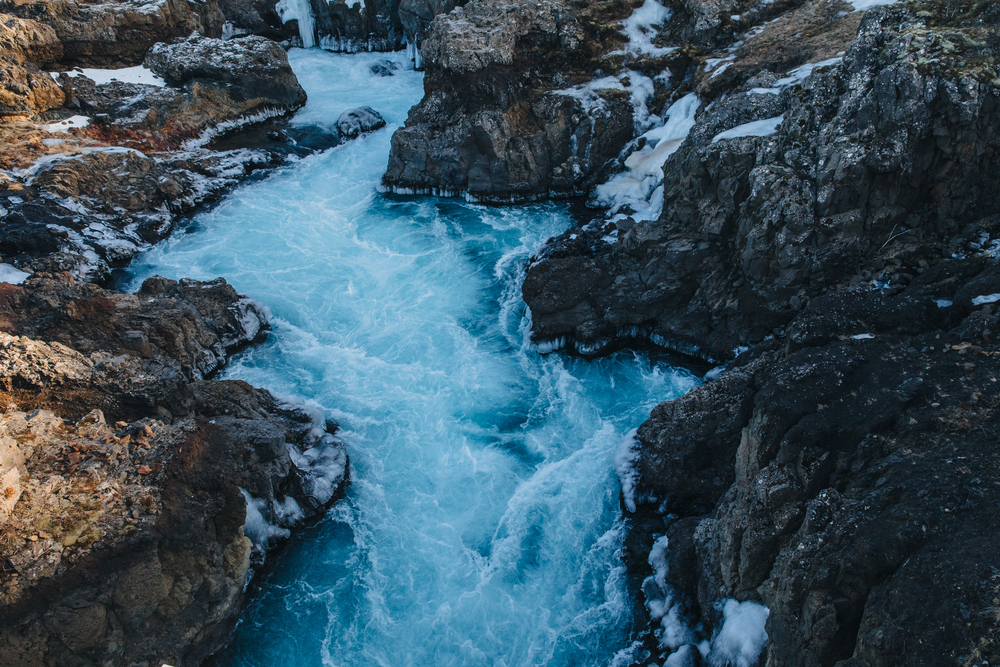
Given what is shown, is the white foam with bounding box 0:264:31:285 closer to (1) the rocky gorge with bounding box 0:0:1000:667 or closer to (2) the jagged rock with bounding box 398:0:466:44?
(1) the rocky gorge with bounding box 0:0:1000:667

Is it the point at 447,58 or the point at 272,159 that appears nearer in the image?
the point at 447,58

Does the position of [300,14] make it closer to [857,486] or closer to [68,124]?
[68,124]

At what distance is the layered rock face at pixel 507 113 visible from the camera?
110 ft

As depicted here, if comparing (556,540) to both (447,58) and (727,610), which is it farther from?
(447,58)

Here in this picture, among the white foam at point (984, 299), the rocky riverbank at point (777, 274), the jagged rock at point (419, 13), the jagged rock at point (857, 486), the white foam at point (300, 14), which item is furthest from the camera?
the white foam at point (300, 14)

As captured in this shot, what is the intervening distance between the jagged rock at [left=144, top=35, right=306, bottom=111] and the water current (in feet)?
31.6

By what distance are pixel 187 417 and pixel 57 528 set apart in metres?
5.19

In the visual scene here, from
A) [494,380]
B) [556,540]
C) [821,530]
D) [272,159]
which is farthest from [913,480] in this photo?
[272,159]

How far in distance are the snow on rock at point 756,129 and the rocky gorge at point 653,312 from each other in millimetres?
235

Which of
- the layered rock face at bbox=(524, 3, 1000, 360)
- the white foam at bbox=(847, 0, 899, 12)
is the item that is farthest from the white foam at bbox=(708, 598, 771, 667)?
the white foam at bbox=(847, 0, 899, 12)

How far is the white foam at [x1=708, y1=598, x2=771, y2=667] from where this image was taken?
12406 mm

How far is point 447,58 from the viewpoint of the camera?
34344 millimetres

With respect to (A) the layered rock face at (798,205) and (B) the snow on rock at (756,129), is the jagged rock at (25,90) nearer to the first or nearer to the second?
(A) the layered rock face at (798,205)

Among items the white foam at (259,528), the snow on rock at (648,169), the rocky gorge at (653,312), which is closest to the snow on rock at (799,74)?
the rocky gorge at (653,312)
